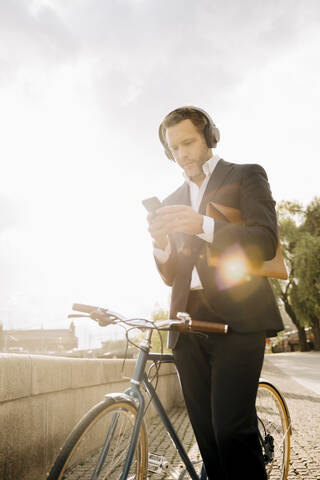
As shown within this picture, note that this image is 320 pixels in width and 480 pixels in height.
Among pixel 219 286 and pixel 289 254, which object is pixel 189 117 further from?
pixel 289 254

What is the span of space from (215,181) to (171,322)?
79 cm

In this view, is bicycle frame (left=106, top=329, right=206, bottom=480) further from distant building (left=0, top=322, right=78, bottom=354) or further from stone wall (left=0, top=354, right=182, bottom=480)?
distant building (left=0, top=322, right=78, bottom=354)

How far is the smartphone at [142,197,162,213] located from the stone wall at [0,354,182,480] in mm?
1671

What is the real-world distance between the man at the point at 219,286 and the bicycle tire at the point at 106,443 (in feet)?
1.22

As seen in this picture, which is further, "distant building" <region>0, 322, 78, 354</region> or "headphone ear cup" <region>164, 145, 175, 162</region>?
"distant building" <region>0, 322, 78, 354</region>

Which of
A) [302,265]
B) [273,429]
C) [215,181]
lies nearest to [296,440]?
[273,429]

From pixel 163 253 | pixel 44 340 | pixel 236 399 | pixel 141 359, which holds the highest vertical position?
pixel 163 253

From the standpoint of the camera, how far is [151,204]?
6.65 feet

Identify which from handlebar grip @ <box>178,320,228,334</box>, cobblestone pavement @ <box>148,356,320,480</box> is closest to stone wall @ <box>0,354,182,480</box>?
cobblestone pavement @ <box>148,356,320,480</box>

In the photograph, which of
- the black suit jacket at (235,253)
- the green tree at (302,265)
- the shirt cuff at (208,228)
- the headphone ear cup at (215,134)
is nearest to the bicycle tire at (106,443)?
the black suit jacket at (235,253)

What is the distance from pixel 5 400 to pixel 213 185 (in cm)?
207

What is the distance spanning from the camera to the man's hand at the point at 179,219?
1912mm

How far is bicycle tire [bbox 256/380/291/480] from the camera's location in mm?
3001

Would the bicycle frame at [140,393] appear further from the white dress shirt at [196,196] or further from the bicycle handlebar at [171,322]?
the white dress shirt at [196,196]
